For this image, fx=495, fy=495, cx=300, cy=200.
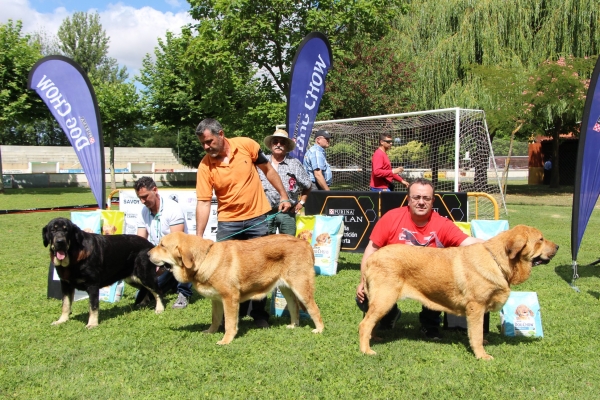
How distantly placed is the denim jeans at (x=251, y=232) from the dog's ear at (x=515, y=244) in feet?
8.44

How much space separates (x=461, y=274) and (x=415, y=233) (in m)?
0.65

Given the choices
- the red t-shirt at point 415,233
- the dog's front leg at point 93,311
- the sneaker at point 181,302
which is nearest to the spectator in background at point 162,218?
the sneaker at point 181,302

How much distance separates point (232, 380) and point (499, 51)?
2234 cm

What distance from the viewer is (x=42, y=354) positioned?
15.1 feet

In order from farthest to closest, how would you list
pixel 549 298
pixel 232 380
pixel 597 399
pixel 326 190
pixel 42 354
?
pixel 326 190
pixel 549 298
pixel 42 354
pixel 232 380
pixel 597 399

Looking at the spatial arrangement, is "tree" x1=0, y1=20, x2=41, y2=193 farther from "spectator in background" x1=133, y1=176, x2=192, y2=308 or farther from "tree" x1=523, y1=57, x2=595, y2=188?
"tree" x1=523, y1=57, x2=595, y2=188

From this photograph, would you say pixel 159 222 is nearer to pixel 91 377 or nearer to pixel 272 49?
pixel 91 377

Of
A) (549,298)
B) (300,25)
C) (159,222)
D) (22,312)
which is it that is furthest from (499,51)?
(22,312)

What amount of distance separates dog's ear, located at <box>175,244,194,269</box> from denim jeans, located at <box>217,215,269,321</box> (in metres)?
0.72

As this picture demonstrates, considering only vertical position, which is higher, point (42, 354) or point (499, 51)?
point (499, 51)

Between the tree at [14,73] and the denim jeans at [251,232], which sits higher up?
the tree at [14,73]

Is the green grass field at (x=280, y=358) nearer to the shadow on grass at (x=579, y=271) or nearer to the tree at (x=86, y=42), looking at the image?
the shadow on grass at (x=579, y=271)

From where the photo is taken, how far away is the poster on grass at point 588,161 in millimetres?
6477

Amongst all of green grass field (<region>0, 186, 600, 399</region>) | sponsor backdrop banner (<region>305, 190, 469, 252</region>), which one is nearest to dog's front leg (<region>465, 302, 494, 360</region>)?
green grass field (<region>0, 186, 600, 399</region>)
